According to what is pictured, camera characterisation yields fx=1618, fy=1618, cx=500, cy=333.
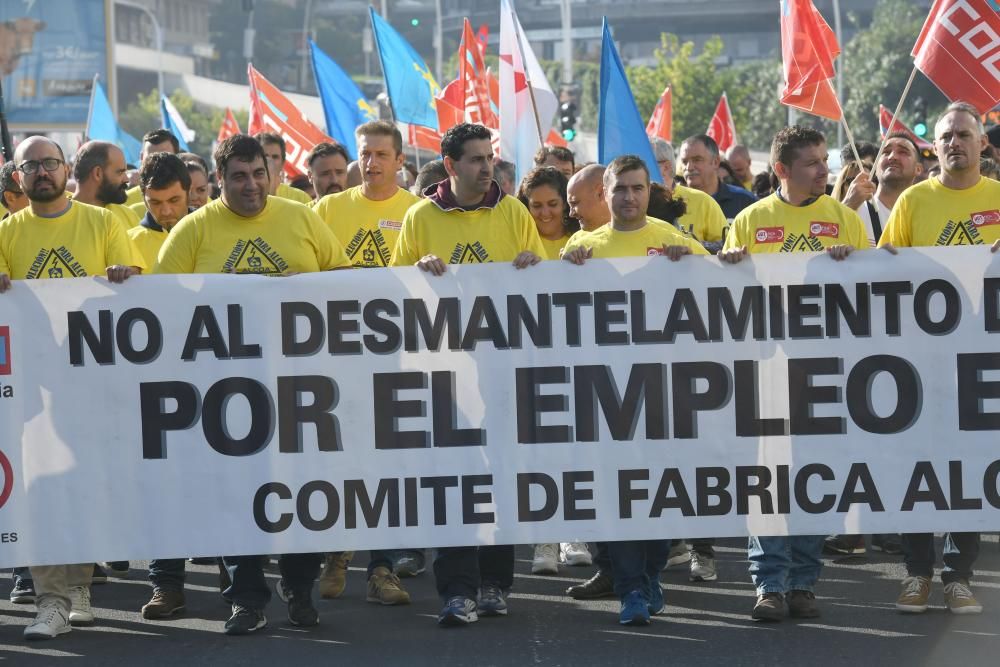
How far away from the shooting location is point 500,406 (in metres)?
6.43

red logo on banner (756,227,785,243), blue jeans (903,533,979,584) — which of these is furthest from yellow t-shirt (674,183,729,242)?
blue jeans (903,533,979,584)

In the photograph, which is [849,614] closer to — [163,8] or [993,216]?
[993,216]

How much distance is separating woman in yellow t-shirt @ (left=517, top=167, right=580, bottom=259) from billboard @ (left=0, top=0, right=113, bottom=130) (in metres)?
43.8

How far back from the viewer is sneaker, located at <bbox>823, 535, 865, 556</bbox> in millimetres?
8070

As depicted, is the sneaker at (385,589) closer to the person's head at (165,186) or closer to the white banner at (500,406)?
the white banner at (500,406)

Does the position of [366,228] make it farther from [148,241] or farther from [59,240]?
[59,240]

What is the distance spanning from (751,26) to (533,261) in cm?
11747

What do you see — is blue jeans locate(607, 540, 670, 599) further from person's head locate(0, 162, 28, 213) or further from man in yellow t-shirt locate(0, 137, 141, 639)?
person's head locate(0, 162, 28, 213)

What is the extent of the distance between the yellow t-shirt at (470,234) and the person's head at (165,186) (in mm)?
1481

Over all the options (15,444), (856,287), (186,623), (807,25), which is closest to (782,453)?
(856,287)

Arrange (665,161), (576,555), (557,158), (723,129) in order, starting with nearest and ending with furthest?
1. (576,555)
2. (665,161)
3. (557,158)
4. (723,129)

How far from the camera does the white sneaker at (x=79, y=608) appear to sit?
22.2 ft

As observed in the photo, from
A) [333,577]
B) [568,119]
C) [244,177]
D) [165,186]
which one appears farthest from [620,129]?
[568,119]

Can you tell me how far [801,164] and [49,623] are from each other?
3610 millimetres
